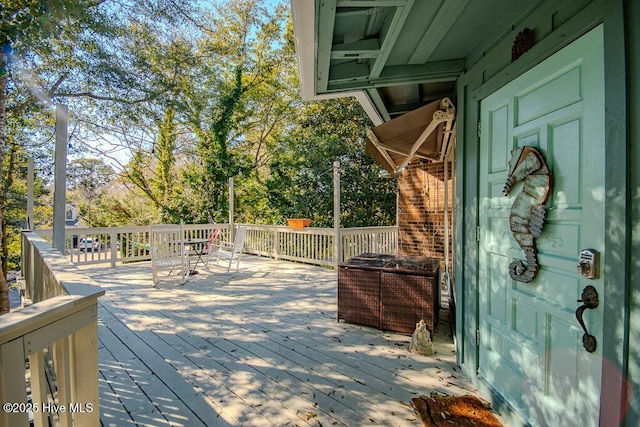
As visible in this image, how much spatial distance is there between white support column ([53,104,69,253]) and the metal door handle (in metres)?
4.11

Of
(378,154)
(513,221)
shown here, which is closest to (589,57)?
(513,221)

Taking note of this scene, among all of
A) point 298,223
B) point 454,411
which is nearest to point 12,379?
point 454,411

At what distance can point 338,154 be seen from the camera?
10.1 meters

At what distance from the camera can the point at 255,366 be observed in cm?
263

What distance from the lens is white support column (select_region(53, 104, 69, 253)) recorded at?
121 inches

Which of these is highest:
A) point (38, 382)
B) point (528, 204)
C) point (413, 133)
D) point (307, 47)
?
point (307, 47)

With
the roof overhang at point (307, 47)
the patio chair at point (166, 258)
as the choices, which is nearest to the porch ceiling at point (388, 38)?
the roof overhang at point (307, 47)

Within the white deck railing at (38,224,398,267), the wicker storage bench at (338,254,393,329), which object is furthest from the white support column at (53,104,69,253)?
the white deck railing at (38,224,398,267)

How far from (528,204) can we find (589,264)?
1.62 feet

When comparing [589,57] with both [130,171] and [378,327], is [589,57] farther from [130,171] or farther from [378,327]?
[130,171]

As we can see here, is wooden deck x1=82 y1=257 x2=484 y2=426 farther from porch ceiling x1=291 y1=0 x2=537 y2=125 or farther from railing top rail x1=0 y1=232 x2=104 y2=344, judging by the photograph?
porch ceiling x1=291 y1=0 x2=537 y2=125

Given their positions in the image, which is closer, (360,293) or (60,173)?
(60,173)

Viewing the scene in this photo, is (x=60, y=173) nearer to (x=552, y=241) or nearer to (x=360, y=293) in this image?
(x=360, y=293)

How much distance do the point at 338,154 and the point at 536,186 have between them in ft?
28.1
